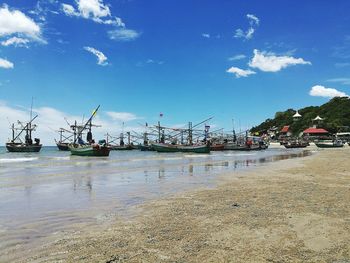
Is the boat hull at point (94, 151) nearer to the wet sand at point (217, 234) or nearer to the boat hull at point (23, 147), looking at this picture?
the boat hull at point (23, 147)

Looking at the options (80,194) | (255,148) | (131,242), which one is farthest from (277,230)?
(255,148)

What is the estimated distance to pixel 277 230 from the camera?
29.3 ft

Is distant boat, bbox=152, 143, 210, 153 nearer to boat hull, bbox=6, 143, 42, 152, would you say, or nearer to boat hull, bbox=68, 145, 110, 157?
boat hull, bbox=68, 145, 110, 157

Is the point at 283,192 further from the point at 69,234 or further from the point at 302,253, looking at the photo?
the point at 69,234

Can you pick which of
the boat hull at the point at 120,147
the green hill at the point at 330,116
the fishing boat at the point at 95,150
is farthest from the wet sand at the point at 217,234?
the green hill at the point at 330,116

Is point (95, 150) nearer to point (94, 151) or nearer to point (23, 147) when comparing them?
point (94, 151)

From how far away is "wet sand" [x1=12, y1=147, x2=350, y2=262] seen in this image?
7066 mm

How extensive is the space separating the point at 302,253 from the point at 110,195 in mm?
10513

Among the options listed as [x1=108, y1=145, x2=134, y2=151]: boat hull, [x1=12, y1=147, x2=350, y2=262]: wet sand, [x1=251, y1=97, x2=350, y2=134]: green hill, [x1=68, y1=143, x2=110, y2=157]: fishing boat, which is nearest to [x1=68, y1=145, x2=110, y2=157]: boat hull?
[x1=68, y1=143, x2=110, y2=157]: fishing boat

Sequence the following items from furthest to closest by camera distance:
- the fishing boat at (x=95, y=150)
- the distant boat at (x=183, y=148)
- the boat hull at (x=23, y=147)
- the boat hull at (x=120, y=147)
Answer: the boat hull at (x=120, y=147) < the boat hull at (x=23, y=147) < the distant boat at (x=183, y=148) < the fishing boat at (x=95, y=150)

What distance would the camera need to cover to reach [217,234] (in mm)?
8672

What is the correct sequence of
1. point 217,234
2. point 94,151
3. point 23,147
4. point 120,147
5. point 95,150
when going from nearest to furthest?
1. point 217,234
2. point 95,150
3. point 94,151
4. point 23,147
5. point 120,147

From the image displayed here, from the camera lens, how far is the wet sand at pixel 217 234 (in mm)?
7066

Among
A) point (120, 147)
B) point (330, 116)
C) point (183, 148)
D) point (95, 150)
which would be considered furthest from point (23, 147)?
point (330, 116)
